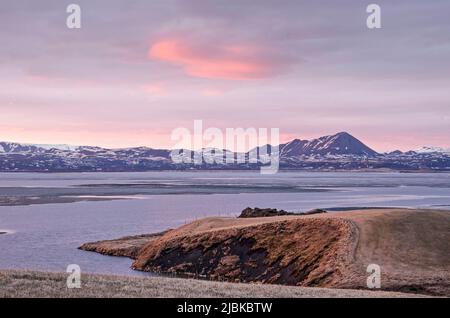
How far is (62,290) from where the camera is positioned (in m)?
27.1

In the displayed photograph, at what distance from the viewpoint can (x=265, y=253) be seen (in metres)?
66.1

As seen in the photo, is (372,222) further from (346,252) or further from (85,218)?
(85,218)

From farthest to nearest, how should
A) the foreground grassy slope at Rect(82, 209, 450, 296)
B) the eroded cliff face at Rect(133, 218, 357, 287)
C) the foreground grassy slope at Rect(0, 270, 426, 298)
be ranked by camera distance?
the eroded cliff face at Rect(133, 218, 357, 287), the foreground grassy slope at Rect(82, 209, 450, 296), the foreground grassy slope at Rect(0, 270, 426, 298)

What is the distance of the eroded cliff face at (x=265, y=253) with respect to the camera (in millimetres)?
60000

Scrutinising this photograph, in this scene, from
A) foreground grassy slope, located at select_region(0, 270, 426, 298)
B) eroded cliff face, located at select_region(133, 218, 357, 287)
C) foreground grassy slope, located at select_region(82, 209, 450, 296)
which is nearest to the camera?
foreground grassy slope, located at select_region(0, 270, 426, 298)

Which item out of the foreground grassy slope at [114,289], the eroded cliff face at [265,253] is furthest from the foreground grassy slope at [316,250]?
the foreground grassy slope at [114,289]

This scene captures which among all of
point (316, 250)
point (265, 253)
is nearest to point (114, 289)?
point (316, 250)

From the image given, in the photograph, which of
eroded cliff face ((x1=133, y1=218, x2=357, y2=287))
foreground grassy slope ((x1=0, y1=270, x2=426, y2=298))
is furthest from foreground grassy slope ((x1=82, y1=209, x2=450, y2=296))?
foreground grassy slope ((x1=0, y1=270, x2=426, y2=298))

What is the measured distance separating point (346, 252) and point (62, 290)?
38.1m

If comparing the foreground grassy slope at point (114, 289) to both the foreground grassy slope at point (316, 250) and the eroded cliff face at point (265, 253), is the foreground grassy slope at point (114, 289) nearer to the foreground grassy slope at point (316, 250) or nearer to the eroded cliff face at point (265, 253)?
the foreground grassy slope at point (316, 250)

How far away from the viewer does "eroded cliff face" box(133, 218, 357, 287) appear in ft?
197

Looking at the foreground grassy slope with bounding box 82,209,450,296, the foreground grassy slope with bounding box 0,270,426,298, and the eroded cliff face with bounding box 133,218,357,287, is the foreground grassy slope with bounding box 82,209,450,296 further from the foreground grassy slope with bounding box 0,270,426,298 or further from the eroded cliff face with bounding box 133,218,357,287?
the foreground grassy slope with bounding box 0,270,426,298

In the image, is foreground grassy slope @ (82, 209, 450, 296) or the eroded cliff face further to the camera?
the eroded cliff face
